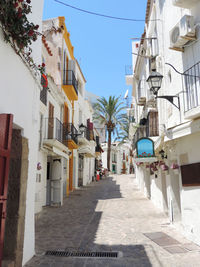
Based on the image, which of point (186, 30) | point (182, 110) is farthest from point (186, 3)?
point (182, 110)

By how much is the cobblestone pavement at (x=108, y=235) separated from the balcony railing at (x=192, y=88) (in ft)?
12.2

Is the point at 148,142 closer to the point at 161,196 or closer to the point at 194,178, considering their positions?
the point at 161,196

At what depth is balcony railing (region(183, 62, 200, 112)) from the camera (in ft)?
21.1

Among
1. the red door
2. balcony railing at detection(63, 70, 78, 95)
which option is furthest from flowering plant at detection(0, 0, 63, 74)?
balcony railing at detection(63, 70, 78, 95)

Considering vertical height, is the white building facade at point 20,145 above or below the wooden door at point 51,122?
below

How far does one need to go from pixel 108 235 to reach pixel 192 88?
16.1 ft

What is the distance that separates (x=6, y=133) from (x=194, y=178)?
4989mm

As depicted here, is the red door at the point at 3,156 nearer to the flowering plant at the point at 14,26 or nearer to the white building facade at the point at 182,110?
the flowering plant at the point at 14,26

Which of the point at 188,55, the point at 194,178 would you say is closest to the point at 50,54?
the point at 188,55

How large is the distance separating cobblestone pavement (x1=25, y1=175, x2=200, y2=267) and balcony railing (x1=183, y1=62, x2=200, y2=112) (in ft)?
12.2

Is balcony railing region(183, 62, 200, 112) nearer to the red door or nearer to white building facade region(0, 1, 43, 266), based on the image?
white building facade region(0, 1, 43, 266)

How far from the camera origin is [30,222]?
17.8ft

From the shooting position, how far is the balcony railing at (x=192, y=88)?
21.1 feet

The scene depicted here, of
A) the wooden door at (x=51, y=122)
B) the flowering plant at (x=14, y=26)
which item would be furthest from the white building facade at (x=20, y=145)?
the wooden door at (x=51, y=122)
